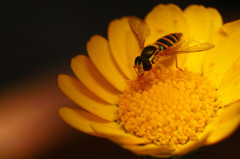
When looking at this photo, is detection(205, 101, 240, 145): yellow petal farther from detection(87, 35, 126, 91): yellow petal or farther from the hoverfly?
detection(87, 35, 126, 91): yellow petal

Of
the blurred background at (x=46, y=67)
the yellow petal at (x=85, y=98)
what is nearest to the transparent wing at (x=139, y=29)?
the yellow petal at (x=85, y=98)

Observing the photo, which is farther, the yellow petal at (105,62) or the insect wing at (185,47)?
the yellow petal at (105,62)

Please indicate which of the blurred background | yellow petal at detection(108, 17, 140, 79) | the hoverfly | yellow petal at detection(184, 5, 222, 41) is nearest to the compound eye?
the hoverfly

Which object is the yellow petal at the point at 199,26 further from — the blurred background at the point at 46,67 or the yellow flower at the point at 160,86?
the blurred background at the point at 46,67

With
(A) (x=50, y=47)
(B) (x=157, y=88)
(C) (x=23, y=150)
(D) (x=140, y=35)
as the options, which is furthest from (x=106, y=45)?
(A) (x=50, y=47)

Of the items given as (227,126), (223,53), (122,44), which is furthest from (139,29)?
(227,126)
